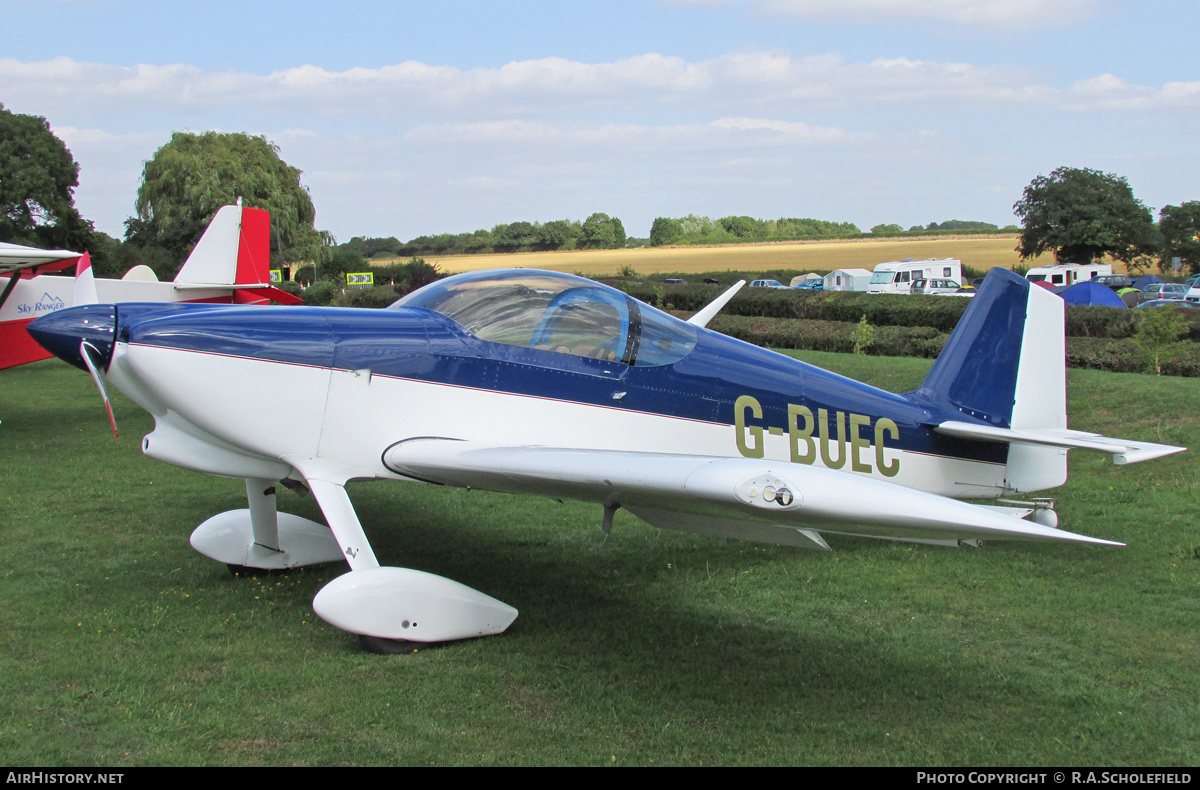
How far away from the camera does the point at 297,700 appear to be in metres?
3.93

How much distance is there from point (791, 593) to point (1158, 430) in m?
6.42

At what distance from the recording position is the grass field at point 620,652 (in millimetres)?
3594

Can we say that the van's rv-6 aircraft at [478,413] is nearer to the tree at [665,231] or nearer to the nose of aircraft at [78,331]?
the nose of aircraft at [78,331]

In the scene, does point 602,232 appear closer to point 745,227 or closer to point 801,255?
point 801,255

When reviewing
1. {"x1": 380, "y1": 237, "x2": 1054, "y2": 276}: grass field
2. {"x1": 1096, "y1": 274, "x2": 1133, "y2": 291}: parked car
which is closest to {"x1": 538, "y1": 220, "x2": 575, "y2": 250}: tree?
{"x1": 380, "y1": 237, "x2": 1054, "y2": 276}: grass field

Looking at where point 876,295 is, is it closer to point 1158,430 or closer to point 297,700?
point 1158,430

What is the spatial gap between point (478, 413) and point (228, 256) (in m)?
11.4

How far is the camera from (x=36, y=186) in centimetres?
4147

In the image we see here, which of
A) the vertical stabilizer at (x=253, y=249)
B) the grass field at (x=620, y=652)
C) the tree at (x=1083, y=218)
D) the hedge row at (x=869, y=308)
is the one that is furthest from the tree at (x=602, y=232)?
the grass field at (x=620, y=652)

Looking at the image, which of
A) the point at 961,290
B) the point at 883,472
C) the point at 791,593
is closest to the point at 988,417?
the point at 883,472

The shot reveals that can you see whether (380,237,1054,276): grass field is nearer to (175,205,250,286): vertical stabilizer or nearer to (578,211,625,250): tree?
(578,211,625,250): tree

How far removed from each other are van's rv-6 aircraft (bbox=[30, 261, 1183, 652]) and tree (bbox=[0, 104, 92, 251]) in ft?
142

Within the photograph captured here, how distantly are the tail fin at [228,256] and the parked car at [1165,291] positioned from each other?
30.1 meters

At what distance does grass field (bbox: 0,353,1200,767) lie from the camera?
11.8 feet
